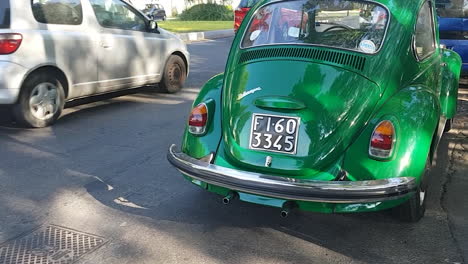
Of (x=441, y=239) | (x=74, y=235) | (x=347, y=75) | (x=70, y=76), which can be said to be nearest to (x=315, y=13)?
(x=347, y=75)

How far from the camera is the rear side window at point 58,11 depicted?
244 inches

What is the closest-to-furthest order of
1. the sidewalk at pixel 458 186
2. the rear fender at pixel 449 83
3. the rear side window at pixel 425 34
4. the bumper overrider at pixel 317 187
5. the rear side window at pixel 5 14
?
1. the bumper overrider at pixel 317 187
2. the sidewalk at pixel 458 186
3. the rear side window at pixel 425 34
4. the rear fender at pixel 449 83
5. the rear side window at pixel 5 14

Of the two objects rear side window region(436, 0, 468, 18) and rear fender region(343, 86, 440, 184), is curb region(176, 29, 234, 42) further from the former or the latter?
rear fender region(343, 86, 440, 184)

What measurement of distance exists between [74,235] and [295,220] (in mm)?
1689

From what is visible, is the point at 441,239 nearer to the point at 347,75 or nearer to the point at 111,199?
the point at 347,75

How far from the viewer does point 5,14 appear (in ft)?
19.2

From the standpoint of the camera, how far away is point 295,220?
3875 mm

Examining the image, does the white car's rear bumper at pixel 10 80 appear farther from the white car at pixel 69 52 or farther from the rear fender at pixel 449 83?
the rear fender at pixel 449 83

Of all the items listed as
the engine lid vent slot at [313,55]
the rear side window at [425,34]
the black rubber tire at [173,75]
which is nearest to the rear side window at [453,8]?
the rear side window at [425,34]

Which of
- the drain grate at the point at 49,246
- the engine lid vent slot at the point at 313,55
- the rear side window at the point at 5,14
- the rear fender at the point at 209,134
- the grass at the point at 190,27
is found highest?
the rear side window at the point at 5,14

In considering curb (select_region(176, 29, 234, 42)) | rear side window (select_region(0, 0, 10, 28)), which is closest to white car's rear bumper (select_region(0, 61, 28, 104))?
rear side window (select_region(0, 0, 10, 28))

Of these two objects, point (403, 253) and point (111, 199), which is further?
point (111, 199)

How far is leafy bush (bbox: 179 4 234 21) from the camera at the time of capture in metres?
32.3

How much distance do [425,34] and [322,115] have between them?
5.82ft
